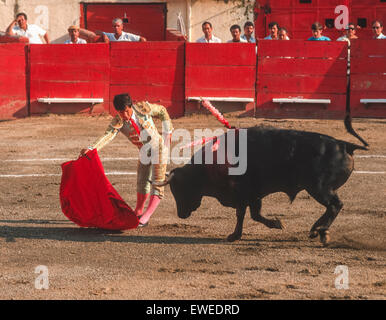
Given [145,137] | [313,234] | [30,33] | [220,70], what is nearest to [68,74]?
[30,33]

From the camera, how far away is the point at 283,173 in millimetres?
5414

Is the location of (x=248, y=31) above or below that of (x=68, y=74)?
above

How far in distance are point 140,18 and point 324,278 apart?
11.9 meters

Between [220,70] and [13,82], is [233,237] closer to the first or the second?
[220,70]

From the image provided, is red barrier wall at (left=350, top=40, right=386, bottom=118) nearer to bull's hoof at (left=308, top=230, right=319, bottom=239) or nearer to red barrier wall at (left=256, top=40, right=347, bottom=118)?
red barrier wall at (left=256, top=40, right=347, bottom=118)

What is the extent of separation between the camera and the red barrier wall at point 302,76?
12445 millimetres

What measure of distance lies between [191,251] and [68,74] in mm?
8020

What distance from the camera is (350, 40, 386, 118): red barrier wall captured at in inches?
486

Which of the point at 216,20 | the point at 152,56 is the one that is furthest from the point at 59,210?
the point at 216,20

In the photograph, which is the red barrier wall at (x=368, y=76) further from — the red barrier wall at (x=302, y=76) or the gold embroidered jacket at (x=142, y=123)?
the gold embroidered jacket at (x=142, y=123)

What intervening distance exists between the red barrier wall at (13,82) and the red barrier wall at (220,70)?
2.70 meters

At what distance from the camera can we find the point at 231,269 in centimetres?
497

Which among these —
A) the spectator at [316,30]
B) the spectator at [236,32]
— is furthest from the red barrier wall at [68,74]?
the spectator at [316,30]
